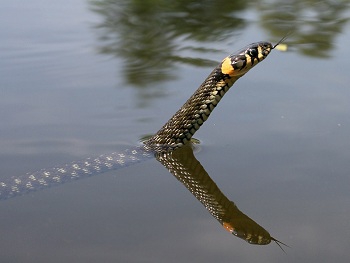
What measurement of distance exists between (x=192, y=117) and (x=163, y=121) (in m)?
0.47

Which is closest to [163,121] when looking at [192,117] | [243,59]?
[192,117]

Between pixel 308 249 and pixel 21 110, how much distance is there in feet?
12.9

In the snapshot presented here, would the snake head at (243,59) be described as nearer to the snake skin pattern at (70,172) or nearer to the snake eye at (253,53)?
the snake eye at (253,53)

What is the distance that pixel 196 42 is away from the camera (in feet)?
36.0

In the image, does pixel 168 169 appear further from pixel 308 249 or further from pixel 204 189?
pixel 308 249

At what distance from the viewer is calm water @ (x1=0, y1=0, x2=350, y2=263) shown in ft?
20.5

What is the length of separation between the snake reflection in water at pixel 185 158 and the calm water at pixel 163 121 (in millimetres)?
95

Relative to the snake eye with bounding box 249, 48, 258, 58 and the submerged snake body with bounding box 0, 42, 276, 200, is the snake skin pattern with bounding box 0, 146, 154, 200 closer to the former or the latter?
the submerged snake body with bounding box 0, 42, 276, 200

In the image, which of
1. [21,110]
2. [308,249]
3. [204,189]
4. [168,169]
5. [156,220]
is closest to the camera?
[308,249]

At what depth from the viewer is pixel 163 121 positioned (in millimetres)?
8641

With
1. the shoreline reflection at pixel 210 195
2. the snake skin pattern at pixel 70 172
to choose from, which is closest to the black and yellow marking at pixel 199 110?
the shoreline reflection at pixel 210 195

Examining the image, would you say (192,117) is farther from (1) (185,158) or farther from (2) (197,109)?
(1) (185,158)

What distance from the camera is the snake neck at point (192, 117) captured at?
27.1 ft

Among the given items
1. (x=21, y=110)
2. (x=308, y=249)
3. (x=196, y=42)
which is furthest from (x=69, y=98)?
(x=308, y=249)
